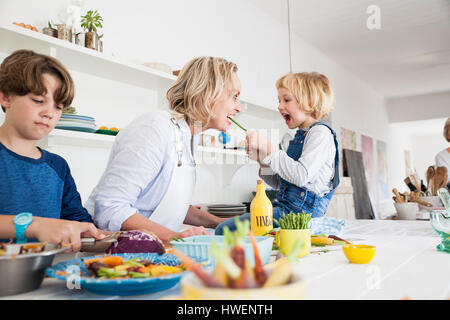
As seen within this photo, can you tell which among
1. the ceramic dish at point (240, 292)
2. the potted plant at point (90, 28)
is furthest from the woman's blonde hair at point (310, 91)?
the ceramic dish at point (240, 292)

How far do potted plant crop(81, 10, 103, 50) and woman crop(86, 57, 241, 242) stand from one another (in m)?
0.68

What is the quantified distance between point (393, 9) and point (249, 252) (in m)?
4.31

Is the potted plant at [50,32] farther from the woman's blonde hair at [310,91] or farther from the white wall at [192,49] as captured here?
the woman's blonde hair at [310,91]

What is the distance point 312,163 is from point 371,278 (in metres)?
0.95

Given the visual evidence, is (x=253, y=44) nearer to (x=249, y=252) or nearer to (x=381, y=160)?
(x=249, y=252)

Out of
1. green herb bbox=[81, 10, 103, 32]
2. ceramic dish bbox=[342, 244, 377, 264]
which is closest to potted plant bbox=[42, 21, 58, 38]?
green herb bbox=[81, 10, 103, 32]

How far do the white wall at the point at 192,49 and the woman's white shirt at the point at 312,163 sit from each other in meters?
1.15

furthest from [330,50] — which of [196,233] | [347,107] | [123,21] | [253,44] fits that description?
[196,233]

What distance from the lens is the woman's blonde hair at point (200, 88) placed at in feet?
4.88

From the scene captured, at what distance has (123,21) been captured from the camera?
2465 millimetres

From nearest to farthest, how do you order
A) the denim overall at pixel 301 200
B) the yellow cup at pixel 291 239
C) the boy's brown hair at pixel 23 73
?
the yellow cup at pixel 291 239 < the boy's brown hair at pixel 23 73 < the denim overall at pixel 301 200

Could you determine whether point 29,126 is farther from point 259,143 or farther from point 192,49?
point 192,49

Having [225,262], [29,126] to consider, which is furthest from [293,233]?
[29,126]

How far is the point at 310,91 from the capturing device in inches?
77.9
